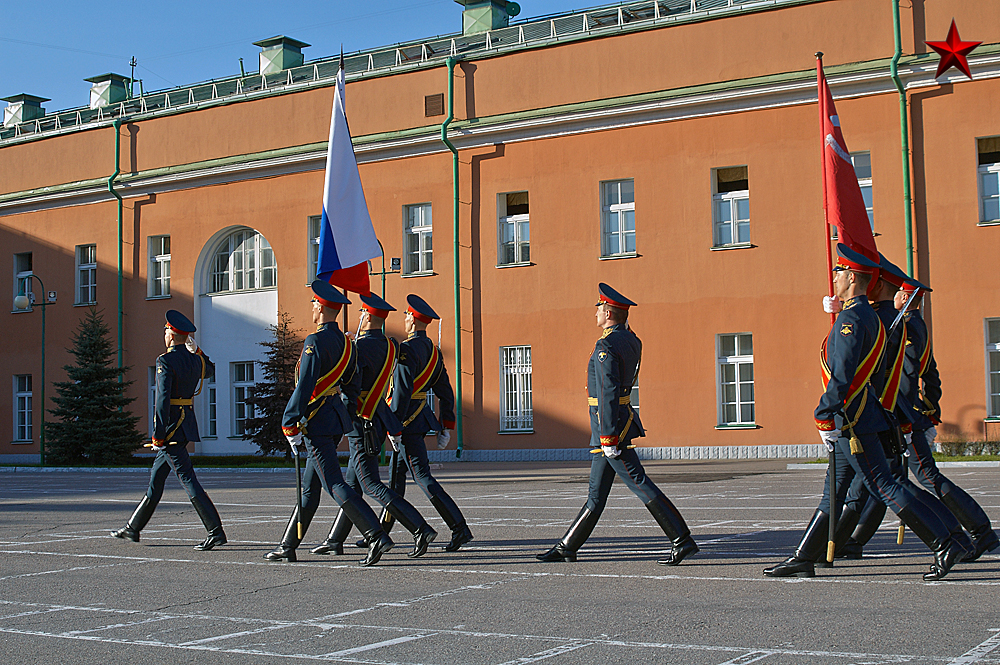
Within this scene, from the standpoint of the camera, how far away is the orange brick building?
25.6 meters

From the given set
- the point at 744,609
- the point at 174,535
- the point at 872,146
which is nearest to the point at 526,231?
the point at 872,146

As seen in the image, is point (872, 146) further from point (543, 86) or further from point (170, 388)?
point (170, 388)

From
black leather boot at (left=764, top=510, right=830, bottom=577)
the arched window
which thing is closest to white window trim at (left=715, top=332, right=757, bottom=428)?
the arched window

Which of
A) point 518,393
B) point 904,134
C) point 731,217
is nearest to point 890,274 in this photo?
point 904,134

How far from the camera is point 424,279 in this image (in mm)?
31609

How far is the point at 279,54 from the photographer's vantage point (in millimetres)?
38500

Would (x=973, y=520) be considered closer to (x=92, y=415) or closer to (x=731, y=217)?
Result: (x=731, y=217)

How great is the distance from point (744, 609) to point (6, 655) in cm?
408

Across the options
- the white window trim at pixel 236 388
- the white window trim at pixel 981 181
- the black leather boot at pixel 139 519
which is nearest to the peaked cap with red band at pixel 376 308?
the black leather boot at pixel 139 519

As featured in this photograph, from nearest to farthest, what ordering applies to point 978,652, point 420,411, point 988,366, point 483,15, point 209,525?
point 978,652 < point 420,411 < point 209,525 < point 988,366 < point 483,15

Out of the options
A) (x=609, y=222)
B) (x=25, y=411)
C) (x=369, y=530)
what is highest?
(x=609, y=222)

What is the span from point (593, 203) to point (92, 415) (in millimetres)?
14993

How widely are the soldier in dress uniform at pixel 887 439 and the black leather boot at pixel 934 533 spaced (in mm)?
147

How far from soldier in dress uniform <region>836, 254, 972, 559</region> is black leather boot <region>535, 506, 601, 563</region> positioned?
1.84m
